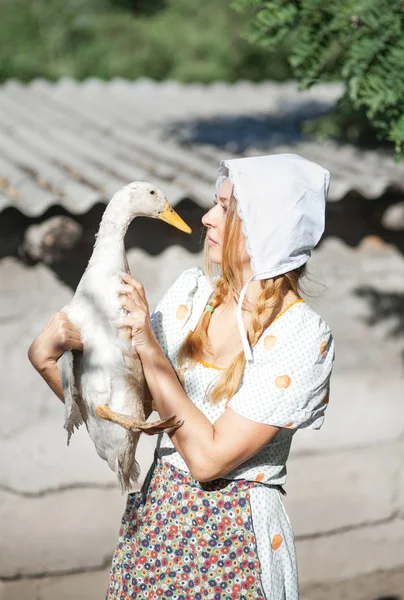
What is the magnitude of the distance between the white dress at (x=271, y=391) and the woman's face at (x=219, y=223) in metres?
0.18

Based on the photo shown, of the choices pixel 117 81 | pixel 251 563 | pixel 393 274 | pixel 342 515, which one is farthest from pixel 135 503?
pixel 117 81

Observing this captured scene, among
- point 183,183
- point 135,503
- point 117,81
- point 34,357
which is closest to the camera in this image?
point 34,357

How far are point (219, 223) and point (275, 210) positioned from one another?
0.18m

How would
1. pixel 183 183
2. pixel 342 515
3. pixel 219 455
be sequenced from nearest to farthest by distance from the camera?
pixel 219 455
pixel 183 183
pixel 342 515

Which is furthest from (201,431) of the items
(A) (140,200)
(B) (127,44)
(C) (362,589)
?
(B) (127,44)

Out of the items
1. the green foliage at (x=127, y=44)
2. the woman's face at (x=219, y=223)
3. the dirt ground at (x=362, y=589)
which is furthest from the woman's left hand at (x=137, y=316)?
the green foliage at (x=127, y=44)

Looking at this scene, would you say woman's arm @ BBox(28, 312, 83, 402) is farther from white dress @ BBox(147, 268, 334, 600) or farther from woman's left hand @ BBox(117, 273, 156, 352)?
white dress @ BBox(147, 268, 334, 600)

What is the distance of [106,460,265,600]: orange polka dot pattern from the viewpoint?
2143 millimetres

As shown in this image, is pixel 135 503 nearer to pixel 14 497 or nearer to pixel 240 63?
pixel 14 497

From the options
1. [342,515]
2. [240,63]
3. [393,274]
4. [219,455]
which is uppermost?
[219,455]

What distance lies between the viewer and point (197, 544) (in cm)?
215

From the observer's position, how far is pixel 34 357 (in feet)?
6.92

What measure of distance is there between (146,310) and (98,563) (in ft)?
9.19

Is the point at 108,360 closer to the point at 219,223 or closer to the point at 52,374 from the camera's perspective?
the point at 52,374
